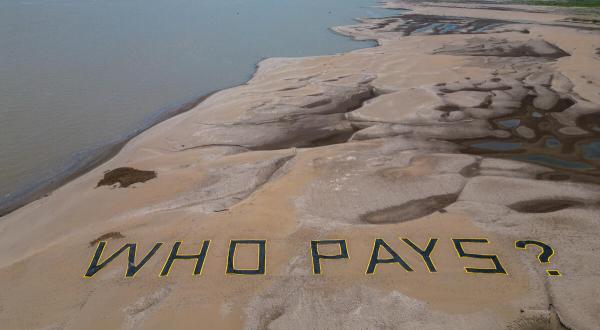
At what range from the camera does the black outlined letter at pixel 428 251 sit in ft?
15.5

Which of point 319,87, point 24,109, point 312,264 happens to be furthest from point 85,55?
point 312,264

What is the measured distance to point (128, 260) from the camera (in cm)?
504

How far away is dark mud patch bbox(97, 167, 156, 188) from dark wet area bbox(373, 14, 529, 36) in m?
18.7

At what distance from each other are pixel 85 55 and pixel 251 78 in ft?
28.8

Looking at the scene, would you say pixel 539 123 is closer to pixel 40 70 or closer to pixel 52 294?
pixel 52 294

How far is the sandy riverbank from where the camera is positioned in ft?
13.9

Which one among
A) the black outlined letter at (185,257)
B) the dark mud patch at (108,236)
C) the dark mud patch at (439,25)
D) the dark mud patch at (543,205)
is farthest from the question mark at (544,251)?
the dark mud patch at (439,25)

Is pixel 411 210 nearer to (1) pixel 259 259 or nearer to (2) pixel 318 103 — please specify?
(1) pixel 259 259

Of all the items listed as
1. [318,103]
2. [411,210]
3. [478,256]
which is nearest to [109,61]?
[318,103]

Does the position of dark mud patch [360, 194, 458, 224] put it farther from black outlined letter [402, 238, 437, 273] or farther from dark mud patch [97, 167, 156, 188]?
dark mud patch [97, 167, 156, 188]

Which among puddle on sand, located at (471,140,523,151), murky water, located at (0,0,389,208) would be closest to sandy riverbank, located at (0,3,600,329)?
puddle on sand, located at (471,140,523,151)

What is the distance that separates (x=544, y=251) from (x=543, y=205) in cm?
118

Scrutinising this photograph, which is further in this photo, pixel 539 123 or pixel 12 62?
pixel 12 62

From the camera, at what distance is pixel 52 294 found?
15.3ft
